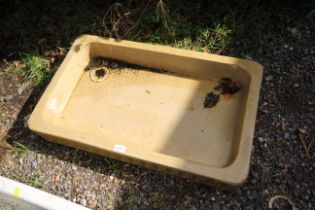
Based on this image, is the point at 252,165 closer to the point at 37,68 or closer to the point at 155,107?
the point at 155,107

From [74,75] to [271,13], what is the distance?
1.43m

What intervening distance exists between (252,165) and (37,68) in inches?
64.6

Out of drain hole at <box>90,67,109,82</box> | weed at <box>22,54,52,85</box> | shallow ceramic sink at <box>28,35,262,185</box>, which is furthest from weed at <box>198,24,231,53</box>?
weed at <box>22,54,52,85</box>

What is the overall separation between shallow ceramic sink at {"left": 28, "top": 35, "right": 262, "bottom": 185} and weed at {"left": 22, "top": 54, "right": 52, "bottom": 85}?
312 mm

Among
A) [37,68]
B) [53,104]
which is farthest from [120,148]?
[37,68]

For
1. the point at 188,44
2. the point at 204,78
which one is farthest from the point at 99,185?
the point at 188,44

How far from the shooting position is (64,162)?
2195 millimetres

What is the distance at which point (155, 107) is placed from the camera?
2.23 meters

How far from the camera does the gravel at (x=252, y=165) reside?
6.39 feet

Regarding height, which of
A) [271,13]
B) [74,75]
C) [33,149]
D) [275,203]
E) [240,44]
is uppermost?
[271,13]

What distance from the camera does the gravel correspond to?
1.95 meters

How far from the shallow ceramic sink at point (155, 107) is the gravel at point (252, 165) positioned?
126 mm

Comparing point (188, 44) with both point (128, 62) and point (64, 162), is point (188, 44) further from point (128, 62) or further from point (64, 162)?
point (64, 162)

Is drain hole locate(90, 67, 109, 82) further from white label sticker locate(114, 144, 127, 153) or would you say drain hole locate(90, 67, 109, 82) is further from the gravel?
white label sticker locate(114, 144, 127, 153)
